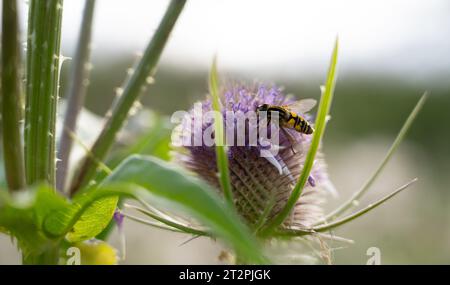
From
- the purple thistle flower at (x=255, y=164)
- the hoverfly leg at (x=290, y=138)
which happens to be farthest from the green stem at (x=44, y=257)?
the hoverfly leg at (x=290, y=138)

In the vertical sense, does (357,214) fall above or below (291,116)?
below

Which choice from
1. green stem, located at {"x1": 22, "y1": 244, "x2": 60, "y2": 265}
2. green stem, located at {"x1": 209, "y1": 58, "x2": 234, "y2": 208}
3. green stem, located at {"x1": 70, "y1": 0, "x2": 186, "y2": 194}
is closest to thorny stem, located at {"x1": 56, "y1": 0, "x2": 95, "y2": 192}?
green stem, located at {"x1": 70, "y1": 0, "x2": 186, "y2": 194}

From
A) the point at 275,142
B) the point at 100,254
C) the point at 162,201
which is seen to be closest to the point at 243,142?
the point at 275,142

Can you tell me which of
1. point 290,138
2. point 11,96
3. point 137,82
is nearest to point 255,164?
point 290,138

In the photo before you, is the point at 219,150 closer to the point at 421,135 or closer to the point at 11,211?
the point at 11,211

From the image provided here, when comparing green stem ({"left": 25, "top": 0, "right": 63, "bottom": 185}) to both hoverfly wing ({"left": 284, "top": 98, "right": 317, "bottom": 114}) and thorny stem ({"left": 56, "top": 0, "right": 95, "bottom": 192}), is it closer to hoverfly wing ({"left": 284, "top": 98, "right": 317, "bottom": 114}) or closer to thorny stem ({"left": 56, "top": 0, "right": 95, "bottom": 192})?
thorny stem ({"left": 56, "top": 0, "right": 95, "bottom": 192})

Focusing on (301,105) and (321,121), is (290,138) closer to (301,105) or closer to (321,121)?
(301,105)
